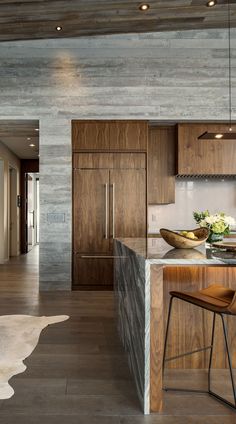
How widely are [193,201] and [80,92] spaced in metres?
2.44

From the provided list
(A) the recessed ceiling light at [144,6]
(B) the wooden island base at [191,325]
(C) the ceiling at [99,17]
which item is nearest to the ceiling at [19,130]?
(C) the ceiling at [99,17]

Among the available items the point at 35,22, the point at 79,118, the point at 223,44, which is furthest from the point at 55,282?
the point at 223,44

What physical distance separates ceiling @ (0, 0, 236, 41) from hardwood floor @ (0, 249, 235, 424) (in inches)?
148

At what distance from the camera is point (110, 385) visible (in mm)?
2373

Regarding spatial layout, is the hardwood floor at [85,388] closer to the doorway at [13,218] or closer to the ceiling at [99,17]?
the ceiling at [99,17]

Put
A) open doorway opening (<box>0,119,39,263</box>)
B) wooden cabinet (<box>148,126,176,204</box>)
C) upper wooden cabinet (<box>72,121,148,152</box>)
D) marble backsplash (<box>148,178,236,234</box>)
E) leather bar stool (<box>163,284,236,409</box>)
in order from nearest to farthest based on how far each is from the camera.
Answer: leather bar stool (<box>163,284,236,409</box>) < upper wooden cabinet (<box>72,121,148,152</box>) < wooden cabinet (<box>148,126,176,204</box>) < marble backsplash (<box>148,178,236,234</box>) < open doorway opening (<box>0,119,39,263</box>)

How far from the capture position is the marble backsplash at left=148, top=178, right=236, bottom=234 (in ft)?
18.9

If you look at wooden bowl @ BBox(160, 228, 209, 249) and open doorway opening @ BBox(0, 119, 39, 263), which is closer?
wooden bowl @ BBox(160, 228, 209, 249)

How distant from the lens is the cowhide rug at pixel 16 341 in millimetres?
2505

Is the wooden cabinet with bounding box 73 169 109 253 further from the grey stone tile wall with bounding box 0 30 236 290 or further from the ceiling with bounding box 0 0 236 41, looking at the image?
the ceiling with bounding box 0 0 236 41

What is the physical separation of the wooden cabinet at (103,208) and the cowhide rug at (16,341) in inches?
55.7

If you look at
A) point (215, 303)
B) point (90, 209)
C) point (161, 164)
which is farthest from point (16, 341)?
point (161, 164)

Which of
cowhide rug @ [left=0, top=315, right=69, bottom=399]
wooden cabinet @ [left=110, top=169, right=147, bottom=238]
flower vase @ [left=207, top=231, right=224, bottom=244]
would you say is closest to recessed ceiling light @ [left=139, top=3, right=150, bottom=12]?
wooden cabinet @ [left=110, top=169, right=147, bottom=238]

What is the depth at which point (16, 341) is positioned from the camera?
312 centimetres
